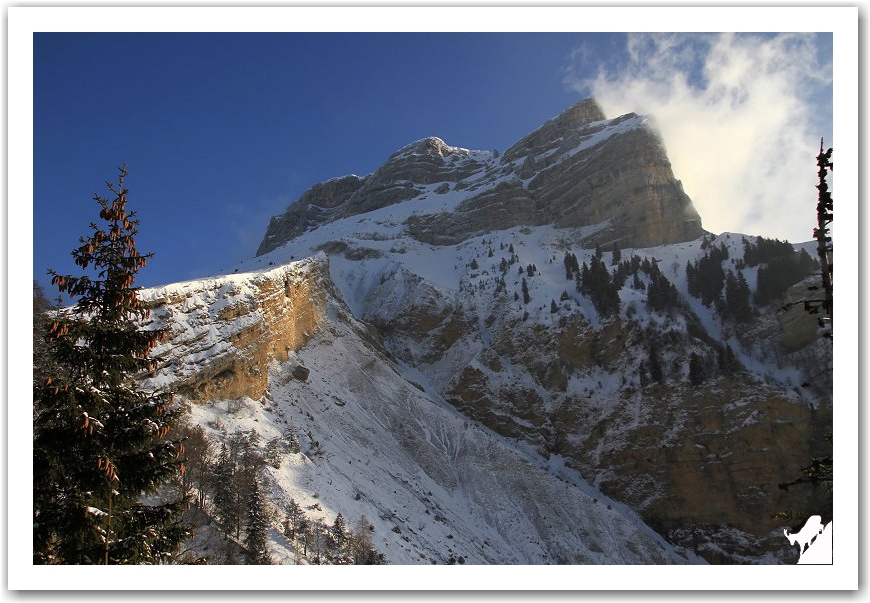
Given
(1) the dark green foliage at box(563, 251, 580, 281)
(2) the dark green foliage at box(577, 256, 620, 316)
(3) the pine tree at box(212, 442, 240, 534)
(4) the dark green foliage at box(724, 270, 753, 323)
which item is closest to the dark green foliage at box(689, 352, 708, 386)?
(2) the dark green foliage at box(577, 256, 620, 316)

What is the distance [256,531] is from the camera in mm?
29844

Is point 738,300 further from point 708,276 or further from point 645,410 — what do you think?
point 645,410

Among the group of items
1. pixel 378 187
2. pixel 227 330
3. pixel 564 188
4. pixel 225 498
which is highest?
pixel 378 187

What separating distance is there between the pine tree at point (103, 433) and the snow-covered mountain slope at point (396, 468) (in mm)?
23551

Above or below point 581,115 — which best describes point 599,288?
below

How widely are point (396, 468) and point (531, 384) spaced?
1102 inches

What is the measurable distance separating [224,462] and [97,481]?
88.8 feet

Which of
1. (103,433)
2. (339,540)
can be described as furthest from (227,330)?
(103,433)

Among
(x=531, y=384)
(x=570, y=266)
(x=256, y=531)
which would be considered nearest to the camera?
(x=256, y=531)

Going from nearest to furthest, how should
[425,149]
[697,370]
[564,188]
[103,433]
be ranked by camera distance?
1. [103,433]
2. [697,370]
3. [564,188]
4. [425,149]

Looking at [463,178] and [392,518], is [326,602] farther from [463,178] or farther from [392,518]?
[463,178]

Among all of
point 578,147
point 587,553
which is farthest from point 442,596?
point 578,147

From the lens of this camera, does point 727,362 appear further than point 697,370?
No

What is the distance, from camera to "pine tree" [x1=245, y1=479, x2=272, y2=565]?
93.9 ft
